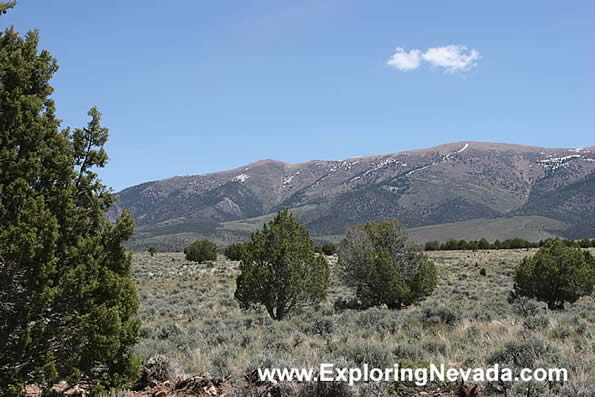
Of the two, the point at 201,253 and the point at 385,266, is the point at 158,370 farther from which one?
the point at 201,253

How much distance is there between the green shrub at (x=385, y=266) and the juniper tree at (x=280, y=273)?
5.92 meters

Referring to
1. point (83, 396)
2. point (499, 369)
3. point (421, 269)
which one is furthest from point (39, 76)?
point (421, 269)

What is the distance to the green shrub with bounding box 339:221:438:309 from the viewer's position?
66.5 ft

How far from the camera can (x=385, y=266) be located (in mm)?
20266

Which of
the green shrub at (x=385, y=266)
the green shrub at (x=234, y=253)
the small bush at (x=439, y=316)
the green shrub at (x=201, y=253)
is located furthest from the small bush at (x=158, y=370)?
the green shrub at (x=234, y=253)

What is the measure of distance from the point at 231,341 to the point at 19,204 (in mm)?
6804

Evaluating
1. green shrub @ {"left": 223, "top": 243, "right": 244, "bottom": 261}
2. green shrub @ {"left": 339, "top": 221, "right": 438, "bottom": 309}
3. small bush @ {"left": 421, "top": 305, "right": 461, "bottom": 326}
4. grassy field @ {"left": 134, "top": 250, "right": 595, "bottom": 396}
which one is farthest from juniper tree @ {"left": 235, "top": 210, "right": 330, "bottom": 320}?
green shrub @ {"left": 223, "top": 243, "right": 244, "bottom": 261}

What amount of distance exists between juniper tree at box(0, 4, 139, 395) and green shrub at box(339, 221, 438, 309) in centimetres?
1624

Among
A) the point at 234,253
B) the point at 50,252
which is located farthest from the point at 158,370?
the point at 234,253

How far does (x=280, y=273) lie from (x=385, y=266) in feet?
24.7

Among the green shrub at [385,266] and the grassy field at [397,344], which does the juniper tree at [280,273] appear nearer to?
the grassy field at [397,344]

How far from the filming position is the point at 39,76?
19.4 feet

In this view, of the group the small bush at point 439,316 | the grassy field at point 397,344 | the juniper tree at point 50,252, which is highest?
the juniper tree at point 50,252

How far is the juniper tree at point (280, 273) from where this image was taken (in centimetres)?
1470
